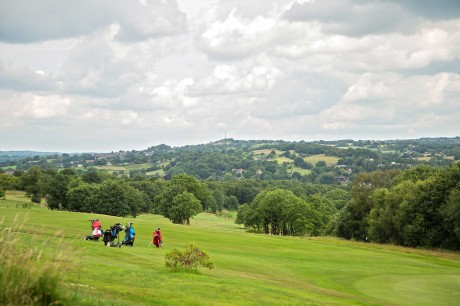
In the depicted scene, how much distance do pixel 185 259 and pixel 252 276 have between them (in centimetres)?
568

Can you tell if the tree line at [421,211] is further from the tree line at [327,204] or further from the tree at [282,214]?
the tree at [282,214]

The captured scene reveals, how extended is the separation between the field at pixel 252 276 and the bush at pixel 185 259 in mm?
567

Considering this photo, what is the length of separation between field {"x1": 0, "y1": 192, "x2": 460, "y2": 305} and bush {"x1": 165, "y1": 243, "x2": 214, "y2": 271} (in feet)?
1.86

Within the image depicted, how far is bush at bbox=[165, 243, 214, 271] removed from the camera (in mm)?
24516

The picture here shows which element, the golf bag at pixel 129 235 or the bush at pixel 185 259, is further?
the golf bag at pixel 129 235

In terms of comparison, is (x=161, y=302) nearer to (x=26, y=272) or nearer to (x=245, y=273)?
(x=26, y=272)

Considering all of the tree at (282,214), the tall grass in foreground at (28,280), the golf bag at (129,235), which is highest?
the tall grass in foreground at (28,280)

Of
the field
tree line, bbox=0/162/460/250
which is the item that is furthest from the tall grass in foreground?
tree line, bbox=0/162/460/250

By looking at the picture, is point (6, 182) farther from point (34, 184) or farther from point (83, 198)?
point (83, 198)

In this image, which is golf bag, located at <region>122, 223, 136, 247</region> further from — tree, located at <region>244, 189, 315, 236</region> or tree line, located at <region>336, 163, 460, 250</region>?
tree, located at <region>244, 189, 315, 236</region>

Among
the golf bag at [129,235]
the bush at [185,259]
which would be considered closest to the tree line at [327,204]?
the golf bag at [129,235]

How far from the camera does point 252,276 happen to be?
94.7 ft

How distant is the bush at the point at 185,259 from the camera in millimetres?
24516

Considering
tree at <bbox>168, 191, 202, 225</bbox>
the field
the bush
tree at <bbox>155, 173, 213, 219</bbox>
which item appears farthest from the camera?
tree at <bbox>155, 173, 213, 219</bbox>
